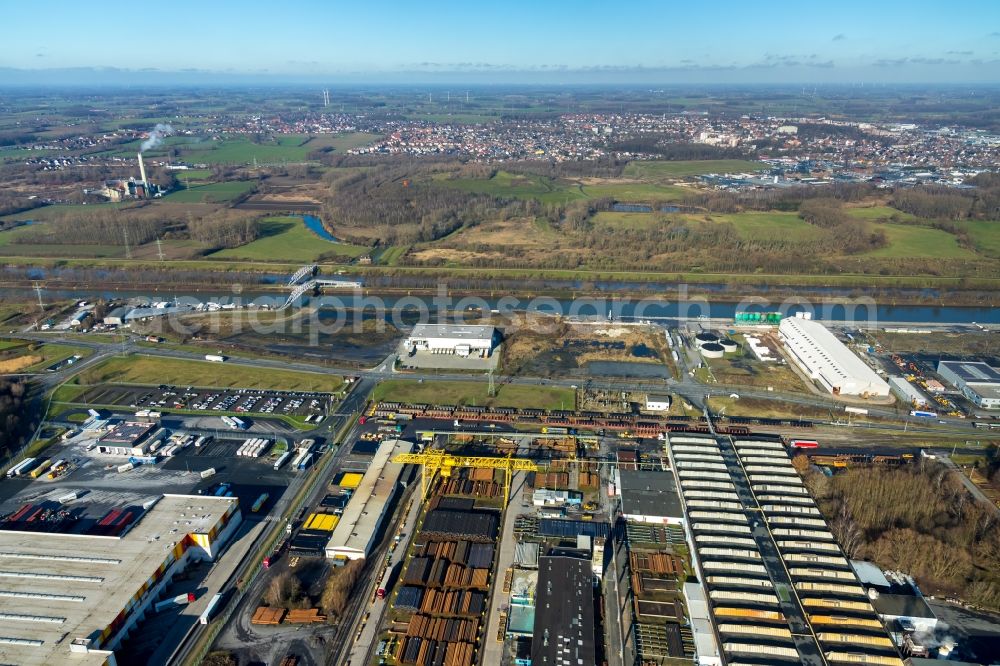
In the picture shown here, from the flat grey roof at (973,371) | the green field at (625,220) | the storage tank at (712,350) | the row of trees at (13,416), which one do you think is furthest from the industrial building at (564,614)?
the green field at (625,220)

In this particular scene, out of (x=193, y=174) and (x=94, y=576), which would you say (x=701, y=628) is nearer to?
(x=94, y=576)

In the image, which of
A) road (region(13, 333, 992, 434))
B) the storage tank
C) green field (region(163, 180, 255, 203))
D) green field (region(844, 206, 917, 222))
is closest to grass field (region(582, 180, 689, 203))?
green field (region(844, 206, 917, 222))

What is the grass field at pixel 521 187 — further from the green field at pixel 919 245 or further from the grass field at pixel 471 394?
the grass field at pixel 471 394

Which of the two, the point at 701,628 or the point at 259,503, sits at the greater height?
the point at 701,628

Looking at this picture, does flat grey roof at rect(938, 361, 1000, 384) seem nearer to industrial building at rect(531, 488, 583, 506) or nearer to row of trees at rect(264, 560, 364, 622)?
industrial building at rect(531, 488, 583, 506)

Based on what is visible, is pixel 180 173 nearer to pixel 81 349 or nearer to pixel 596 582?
pixel 81 349

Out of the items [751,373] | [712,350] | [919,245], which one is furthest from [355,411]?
[919,245]

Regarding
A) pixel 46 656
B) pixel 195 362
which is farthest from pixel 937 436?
pixel 195 362
